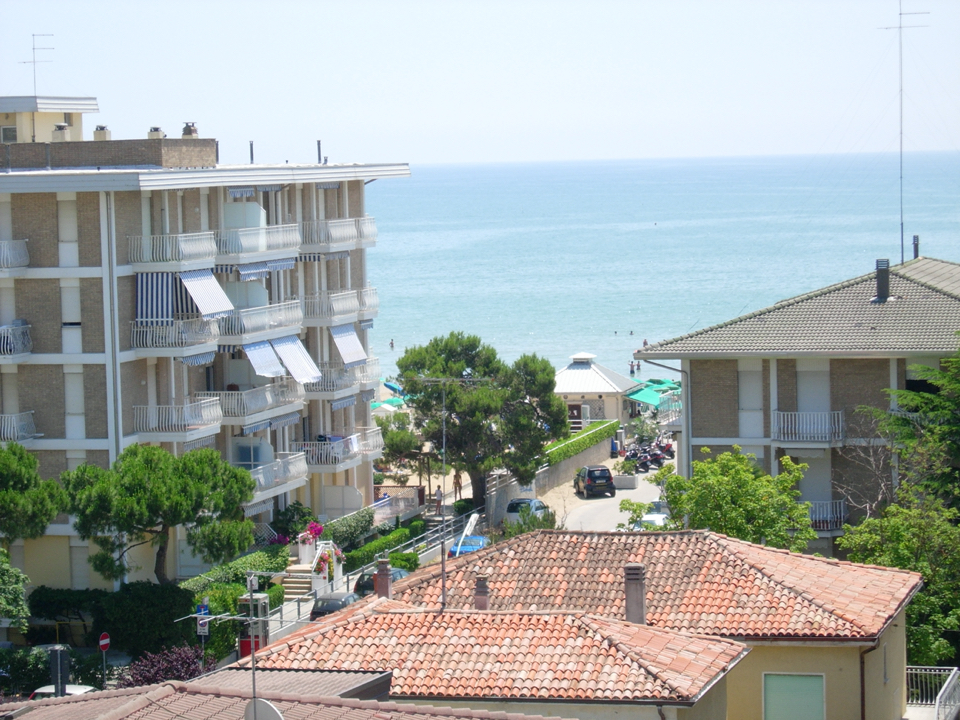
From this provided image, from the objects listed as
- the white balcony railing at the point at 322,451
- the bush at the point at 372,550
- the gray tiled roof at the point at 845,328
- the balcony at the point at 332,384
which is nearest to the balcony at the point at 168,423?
the bush at the point at 372,550

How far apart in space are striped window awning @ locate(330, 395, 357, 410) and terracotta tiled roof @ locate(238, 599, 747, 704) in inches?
1023

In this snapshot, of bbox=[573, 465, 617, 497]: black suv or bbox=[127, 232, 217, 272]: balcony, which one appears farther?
bbox=[573, 465, 617, 497]: black suv

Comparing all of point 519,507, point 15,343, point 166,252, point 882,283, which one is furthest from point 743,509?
point 519,507

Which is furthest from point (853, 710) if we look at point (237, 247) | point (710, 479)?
point (237, 247)

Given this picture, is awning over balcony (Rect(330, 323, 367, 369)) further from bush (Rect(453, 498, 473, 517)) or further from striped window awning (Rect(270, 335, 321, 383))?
bush (Rect(453, 498, 473, 517))

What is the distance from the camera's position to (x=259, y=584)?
36.7 m

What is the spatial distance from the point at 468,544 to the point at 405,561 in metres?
2.02

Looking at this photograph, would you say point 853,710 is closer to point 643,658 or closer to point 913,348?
point 643,658

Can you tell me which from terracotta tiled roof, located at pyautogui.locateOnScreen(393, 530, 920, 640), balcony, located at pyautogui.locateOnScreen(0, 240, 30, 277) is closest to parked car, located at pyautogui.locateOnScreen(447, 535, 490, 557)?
balcony, located at pyautogui.locateOnScreen(0, 240, 30, 277)

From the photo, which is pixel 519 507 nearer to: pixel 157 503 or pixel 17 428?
pixel 17 428

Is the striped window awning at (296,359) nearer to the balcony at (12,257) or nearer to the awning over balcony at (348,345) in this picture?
the awning over balcony at (348,345)

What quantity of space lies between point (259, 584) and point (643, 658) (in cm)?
1926

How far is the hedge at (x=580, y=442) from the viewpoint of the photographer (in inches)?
2226

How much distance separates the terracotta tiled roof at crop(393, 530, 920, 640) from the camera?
72.6 ft
